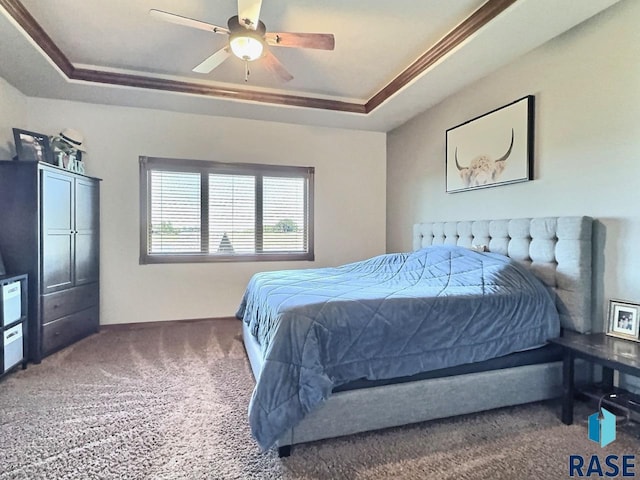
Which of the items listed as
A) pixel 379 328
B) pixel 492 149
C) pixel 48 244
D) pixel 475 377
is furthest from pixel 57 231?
pixel 492 149

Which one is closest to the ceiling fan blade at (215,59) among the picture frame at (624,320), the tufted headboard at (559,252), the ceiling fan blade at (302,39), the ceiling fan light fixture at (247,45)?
the ceiling fan light fixture at (247,45)

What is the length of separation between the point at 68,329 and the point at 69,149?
187 centimetres

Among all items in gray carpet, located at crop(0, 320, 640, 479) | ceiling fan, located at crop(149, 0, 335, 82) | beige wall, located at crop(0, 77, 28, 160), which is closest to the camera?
gray carpet, located at crop(0, 320, 640, 479)

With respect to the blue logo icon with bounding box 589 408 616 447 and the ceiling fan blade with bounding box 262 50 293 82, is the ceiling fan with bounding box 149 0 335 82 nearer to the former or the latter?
the ceiling fan blade with bounding box 262 50 293 82

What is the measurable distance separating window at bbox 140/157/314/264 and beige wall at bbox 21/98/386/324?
12 cm

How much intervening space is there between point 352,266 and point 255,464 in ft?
7.21

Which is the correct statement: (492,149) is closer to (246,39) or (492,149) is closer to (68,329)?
(246,39)

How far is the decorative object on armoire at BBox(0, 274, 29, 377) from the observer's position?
2545 millimetres

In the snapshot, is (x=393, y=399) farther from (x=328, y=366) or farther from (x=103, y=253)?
(x=103, y=253)

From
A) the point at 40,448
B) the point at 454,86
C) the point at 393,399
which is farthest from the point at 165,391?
the point at 454,86

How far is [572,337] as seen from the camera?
2.18m

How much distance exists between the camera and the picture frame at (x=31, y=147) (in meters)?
3.09

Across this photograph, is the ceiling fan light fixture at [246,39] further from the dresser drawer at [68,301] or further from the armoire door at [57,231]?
the dresser drawer at [68,301]

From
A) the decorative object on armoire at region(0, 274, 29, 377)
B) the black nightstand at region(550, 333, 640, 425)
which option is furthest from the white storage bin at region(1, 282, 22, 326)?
the black nightstand at region(550, 333, 640, 425)
